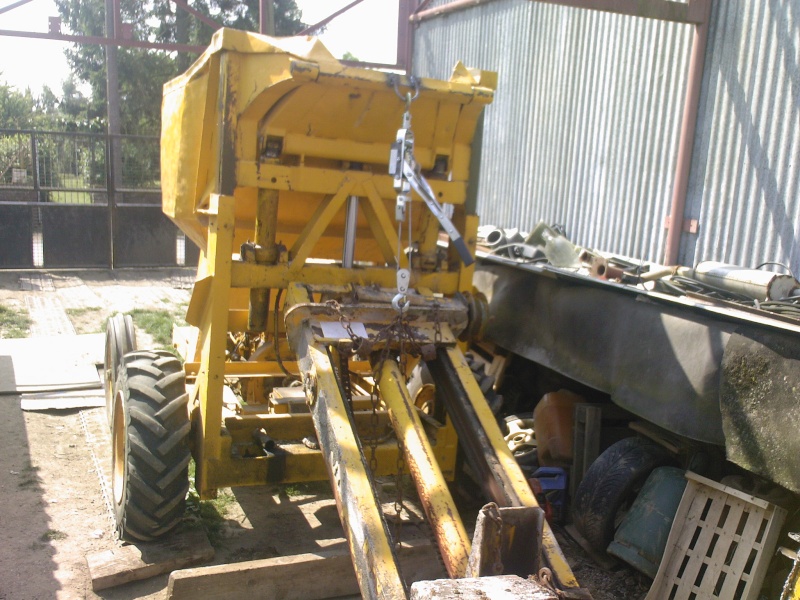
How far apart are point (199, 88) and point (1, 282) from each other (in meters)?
8.39

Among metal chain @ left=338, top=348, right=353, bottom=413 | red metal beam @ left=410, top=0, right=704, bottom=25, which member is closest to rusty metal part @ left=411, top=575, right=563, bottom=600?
metal chain @ left=338, top=348, right=353, bottom=413

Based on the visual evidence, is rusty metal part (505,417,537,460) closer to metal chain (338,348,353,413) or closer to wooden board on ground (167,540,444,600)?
wooden board on ground (167,540,444,600)

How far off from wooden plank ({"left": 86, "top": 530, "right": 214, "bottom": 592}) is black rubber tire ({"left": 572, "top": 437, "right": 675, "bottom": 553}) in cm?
224

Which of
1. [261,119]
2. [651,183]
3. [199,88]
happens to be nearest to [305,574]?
[261,119]

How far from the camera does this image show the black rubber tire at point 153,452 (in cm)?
398

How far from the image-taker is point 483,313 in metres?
4.40

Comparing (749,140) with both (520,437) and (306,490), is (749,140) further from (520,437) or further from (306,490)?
(306,490)

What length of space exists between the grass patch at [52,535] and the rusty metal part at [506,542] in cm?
306

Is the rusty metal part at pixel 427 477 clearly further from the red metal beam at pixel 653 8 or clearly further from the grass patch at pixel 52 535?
the red metal beam at pixel 653 8

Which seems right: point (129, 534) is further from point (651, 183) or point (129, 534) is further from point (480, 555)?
point (651, 183)

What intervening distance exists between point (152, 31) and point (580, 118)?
19.8 m

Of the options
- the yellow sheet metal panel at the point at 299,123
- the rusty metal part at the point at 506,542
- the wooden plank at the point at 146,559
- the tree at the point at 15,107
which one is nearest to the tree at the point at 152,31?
the tree at the point at 15,107

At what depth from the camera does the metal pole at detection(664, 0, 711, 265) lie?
620 cm

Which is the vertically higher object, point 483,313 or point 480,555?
point 483,313
